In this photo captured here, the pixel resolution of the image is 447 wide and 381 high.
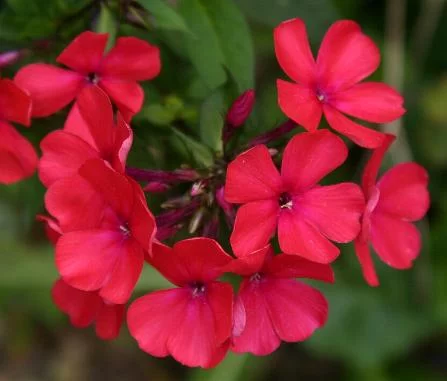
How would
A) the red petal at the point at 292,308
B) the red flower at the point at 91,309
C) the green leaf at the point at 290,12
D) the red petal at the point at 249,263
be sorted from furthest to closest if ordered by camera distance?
1. the green leaf at the point at 290,12
2. the red flower at the point at 91,309
3. the red petal at the point at 292,308
4. the red petal at the point at 249,263

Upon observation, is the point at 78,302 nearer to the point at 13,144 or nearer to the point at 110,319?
the point at 110,319

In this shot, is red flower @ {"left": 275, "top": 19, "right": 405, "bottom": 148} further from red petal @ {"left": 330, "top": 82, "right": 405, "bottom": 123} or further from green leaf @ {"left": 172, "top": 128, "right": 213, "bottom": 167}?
green leaf @ {"left": 172, "top": 128, "right": 213, "bottom": 167}

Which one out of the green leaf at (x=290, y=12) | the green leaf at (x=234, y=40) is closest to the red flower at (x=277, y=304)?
the green leaf at (x=234, y=40)

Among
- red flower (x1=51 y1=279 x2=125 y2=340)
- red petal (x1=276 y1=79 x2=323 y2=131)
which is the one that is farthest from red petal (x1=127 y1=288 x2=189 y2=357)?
red petal (x1=276 y1=79 x2=323 y2=131)

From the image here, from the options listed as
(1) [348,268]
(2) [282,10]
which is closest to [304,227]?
(2) [282,10]

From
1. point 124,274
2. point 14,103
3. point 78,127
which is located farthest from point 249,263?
point 14,103

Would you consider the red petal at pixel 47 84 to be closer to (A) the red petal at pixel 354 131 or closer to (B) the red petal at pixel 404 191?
(A) the red petal at pixel 354 131
